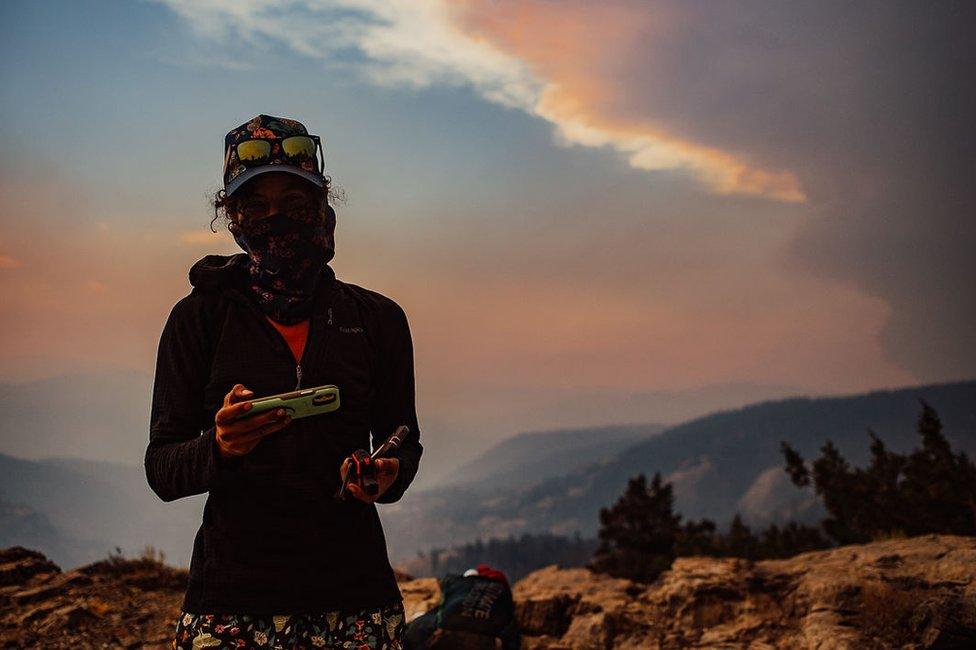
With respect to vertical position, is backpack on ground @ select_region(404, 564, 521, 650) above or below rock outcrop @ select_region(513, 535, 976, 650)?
above

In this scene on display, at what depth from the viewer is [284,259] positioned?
2.87m

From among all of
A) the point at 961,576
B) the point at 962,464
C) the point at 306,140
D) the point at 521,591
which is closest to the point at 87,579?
the point at 521,591

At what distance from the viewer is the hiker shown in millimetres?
2523

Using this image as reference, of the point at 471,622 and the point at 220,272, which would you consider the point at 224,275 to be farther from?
the point at 471,622

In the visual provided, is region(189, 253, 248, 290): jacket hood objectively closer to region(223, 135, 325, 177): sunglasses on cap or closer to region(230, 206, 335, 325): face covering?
region(230, 206, 335, 325): face covering

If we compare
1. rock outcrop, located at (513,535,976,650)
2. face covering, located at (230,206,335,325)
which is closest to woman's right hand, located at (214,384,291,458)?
face covering, located at (230,206,335,325)

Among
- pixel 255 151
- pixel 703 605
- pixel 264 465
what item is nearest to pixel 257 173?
pixel 255 151

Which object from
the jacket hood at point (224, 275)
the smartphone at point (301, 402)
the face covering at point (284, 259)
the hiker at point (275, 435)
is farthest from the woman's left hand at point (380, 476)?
the jacket hood at point (224, 275)

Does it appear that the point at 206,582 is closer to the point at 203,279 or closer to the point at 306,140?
the point at 203,279

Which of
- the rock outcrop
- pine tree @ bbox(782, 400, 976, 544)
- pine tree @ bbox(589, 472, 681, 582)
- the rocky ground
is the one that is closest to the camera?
the rock outcrop

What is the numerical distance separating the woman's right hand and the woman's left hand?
0.98 feet

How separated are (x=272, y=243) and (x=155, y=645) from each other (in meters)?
6.53

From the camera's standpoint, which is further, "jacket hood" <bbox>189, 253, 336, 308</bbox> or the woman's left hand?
"jacket hood" <bbox>189, 253, 336, 308</bbox>

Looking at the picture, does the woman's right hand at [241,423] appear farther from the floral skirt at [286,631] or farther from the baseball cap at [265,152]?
the baseball cap at [265,152]
